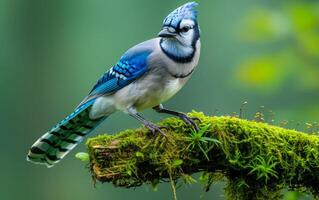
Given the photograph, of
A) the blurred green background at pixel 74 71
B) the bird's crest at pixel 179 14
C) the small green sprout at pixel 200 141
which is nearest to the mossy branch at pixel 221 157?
the small green sprout at pixel 200 141

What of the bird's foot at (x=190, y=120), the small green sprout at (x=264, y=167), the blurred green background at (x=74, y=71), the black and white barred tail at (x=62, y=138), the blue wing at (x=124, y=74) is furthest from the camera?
the blurred green background at (x=74, y=71)

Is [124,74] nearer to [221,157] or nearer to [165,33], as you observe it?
[165,33]

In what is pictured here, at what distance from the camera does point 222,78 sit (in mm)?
24344

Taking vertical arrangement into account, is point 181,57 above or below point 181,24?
below

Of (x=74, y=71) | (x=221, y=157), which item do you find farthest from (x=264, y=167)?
(x=74, y=71)

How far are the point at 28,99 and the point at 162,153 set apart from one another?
20201 mm

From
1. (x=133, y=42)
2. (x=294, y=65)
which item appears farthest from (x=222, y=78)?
(x=294, y=65)

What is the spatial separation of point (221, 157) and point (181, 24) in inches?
46.8

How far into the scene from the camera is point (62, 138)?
6457 millimetres

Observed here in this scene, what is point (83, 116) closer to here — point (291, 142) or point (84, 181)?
point (291, 142)

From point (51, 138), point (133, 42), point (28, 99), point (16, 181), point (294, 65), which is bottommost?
point (16, 181)

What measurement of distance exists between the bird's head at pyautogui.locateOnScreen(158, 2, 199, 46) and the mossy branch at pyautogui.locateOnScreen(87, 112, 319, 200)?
89 centimetres

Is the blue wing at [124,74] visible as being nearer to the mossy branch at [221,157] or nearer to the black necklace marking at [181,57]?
the black necklace marking at [181,57]

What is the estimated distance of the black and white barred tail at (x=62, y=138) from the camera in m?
6.34
